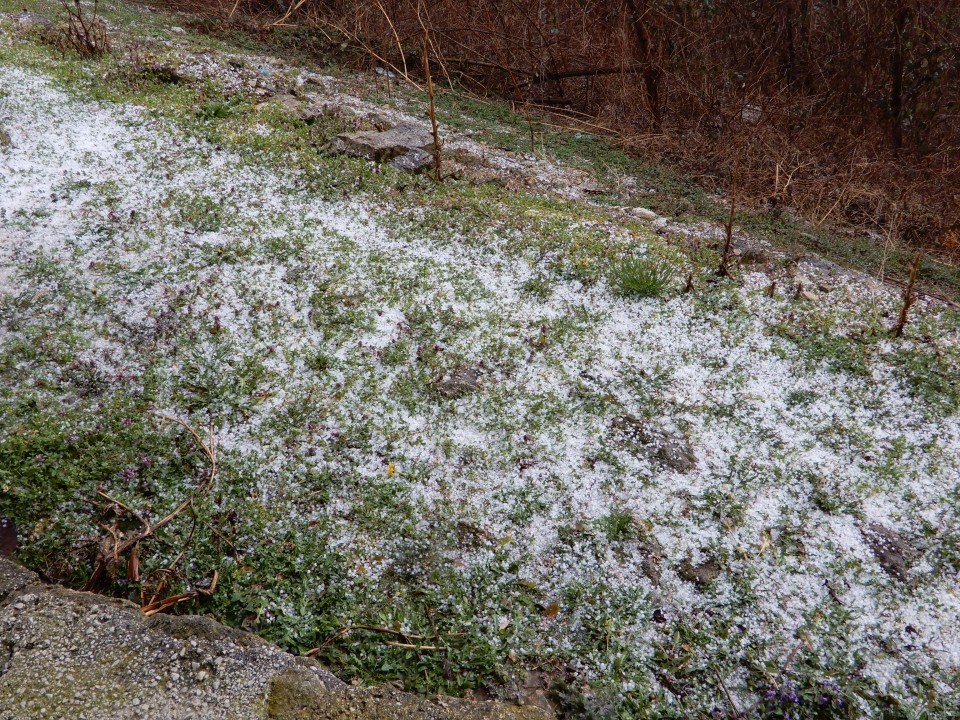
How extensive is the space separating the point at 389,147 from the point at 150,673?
5.38 m

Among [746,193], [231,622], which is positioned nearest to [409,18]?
[746,193]

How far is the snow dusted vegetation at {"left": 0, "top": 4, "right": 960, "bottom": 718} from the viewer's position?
284 cm

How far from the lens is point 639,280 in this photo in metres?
4.85

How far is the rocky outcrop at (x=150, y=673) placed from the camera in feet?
5.98

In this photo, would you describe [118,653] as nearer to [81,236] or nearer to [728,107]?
[81,236]

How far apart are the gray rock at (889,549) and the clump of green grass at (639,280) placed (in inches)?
87.8

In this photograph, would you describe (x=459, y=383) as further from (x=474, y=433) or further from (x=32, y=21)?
(x=32, y=21)

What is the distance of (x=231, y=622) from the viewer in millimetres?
2713

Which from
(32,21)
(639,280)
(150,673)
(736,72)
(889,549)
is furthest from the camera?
(736,72)

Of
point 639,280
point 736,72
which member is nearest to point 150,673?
point 639,280

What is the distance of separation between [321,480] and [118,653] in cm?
147

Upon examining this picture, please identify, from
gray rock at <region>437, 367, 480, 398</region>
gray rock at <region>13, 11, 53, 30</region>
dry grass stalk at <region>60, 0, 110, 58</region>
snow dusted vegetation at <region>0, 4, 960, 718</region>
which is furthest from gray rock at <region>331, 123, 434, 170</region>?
gray rock at <region>13, 11, 53, 30</region>

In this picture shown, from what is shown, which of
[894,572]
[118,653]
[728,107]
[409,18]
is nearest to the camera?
[118,653]

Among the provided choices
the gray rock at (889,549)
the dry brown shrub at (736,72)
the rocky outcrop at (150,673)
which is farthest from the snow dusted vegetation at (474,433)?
the dry brown shrub at (736,72)
